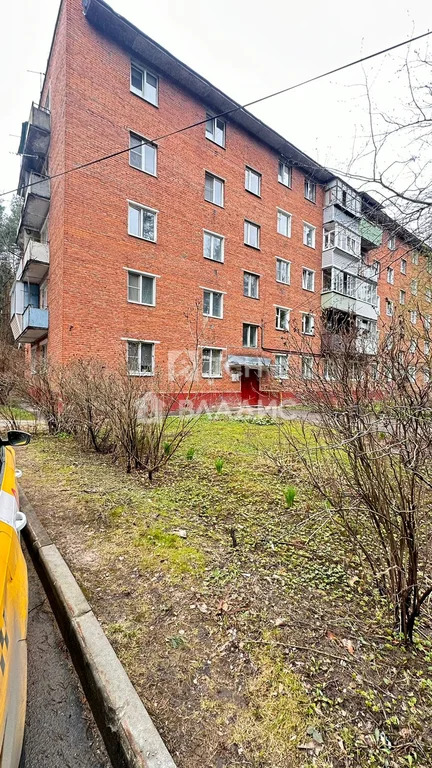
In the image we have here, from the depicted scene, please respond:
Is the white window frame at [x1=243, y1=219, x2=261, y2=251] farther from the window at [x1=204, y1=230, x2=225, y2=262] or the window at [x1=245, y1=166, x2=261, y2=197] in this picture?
the window at [x1=204, y1=230, x2=225, y2=262]

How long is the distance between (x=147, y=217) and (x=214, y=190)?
4.95 meters

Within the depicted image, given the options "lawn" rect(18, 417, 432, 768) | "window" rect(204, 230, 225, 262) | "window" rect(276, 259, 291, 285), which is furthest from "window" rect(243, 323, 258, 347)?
"lawn" rect(18, 417, 432, 768)

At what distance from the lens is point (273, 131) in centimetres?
1931

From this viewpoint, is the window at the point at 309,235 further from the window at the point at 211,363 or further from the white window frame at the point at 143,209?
the white window frame at the point at 143,209

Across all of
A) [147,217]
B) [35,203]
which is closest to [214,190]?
[147,217]

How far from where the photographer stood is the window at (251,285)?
1950 centimetres

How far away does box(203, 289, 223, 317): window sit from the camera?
57.6ft

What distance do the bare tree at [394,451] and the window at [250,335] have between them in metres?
17.0

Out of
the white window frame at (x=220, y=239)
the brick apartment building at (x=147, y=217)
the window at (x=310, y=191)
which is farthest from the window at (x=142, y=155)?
the window at (x=310, y=191)

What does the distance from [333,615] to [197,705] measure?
1.12m

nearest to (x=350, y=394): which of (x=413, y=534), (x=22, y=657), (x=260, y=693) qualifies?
(x=413, y=534)

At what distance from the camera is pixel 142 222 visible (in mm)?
15047

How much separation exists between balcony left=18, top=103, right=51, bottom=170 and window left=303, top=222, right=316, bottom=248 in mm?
15627

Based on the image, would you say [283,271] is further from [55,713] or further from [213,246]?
[55,713]
